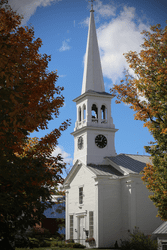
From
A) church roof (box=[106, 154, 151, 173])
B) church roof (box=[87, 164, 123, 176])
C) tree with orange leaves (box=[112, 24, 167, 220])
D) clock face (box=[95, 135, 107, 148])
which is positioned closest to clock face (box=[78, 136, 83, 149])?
clock face (box=[95, 135, 107, 148])

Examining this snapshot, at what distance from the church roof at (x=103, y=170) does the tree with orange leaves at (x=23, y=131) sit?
22312mm

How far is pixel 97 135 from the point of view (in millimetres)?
38250

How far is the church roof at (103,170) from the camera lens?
34.6 m

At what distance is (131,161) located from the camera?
120 ft

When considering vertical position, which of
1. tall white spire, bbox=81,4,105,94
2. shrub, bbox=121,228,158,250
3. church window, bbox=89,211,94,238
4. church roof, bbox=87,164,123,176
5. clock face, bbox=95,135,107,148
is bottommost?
shrub, bbox=121,228,158,250

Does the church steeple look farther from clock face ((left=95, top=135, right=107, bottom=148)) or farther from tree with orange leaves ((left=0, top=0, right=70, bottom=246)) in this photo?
tree with orange leaves ((left=0, top=0, right=70, bottom=246))

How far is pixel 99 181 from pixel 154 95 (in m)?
19.4

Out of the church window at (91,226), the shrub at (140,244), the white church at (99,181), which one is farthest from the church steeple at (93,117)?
the shrub at (140,244)

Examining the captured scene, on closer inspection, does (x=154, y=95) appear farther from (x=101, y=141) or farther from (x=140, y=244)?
(x=101, y=141)

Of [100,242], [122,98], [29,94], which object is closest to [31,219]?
[29,94]

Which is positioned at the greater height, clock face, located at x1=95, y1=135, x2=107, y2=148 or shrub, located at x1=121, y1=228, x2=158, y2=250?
clock face, located at x1=95, y1=135, x2=107, y2=148

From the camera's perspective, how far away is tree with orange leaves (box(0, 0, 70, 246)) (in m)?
7.16

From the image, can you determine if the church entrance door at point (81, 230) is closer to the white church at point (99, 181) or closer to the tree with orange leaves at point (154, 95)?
the white church at point (99, 181)

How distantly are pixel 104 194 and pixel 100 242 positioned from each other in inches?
185
